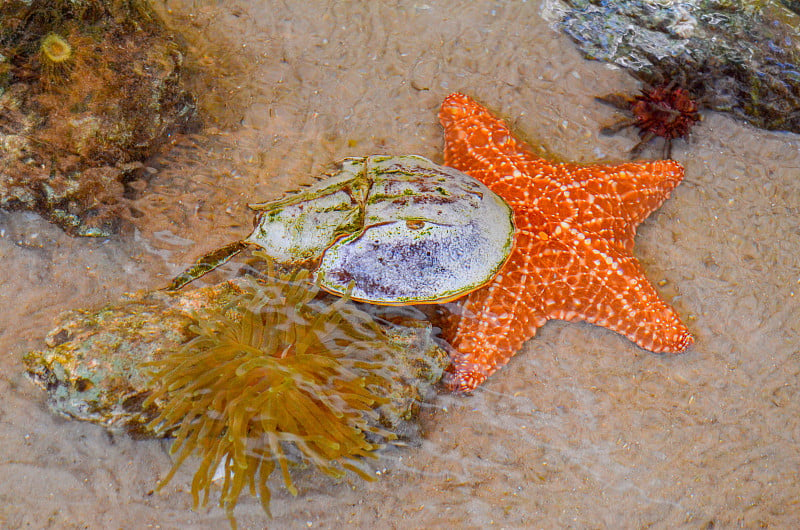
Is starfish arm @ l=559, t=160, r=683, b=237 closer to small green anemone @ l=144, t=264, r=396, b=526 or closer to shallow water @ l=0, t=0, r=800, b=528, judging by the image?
shallow water @ l=0, t=0, r=800, b=528

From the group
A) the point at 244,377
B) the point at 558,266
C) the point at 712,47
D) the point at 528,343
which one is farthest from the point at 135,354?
the point at 712,47

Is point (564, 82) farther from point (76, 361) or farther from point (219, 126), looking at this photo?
point (76, 361)

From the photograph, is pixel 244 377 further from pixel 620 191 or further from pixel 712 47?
pixel 712 47

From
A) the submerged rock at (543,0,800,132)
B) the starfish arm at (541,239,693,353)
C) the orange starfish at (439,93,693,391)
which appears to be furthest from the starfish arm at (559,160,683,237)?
the submerged rock at (543,0,800,132)

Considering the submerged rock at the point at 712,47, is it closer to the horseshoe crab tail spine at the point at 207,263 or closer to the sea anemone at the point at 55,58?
the horseshoe crab tail spine at the point at 207,263

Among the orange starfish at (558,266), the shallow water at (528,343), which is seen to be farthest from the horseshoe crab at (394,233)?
the shallow water at (528,343)
